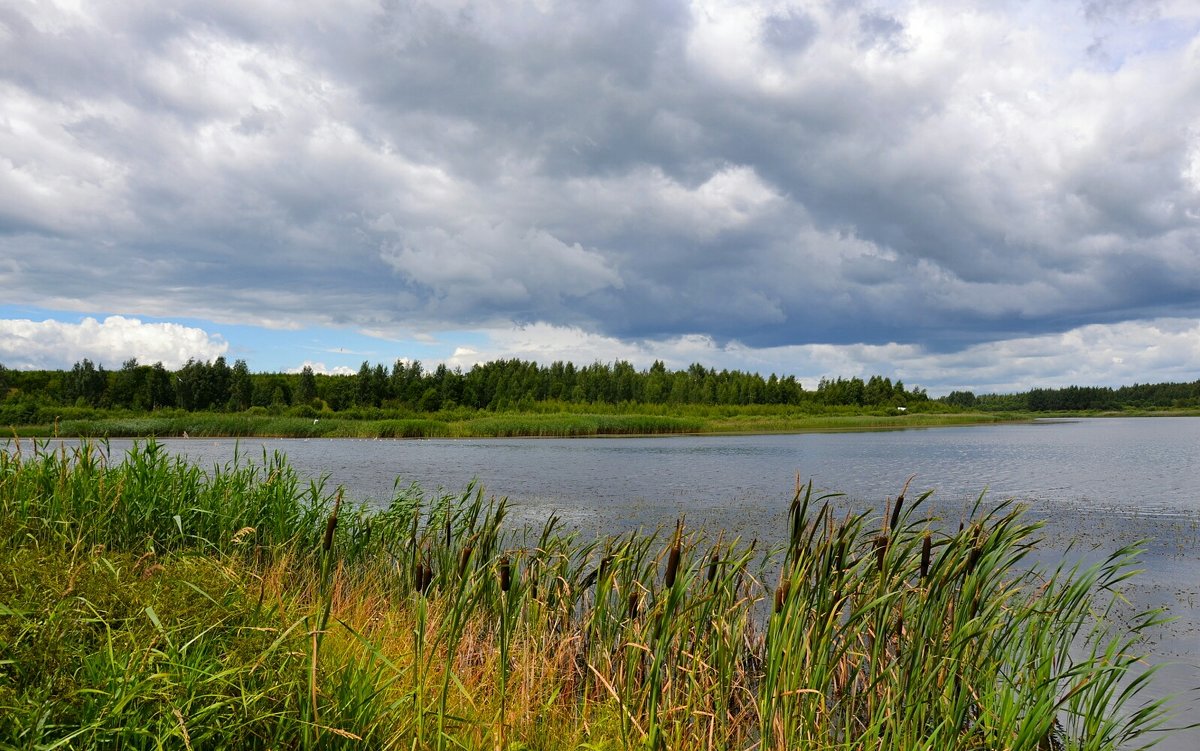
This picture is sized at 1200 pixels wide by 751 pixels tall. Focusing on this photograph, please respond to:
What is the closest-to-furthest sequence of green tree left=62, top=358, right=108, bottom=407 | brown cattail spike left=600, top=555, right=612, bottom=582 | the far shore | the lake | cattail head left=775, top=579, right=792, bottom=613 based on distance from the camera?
cattail head left=775, top=579, right=792, bottom=613 < brown cattail spike left=600, top=555, right=612, bottom=582 < the lake < the far shore < green tree left=62, top=358, right=108, bottom=407

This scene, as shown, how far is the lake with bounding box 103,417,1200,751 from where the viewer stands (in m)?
12.2

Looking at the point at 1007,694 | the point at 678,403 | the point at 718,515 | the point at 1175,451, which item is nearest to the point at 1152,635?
the point at 1007,694

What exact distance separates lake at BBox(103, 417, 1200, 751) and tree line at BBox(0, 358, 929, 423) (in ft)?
156

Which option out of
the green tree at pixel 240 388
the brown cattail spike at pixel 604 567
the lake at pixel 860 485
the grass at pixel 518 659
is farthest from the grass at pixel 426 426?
the brown cattail spike at pixel 604 567

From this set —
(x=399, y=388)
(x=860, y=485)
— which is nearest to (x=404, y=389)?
(x=399, y=388)

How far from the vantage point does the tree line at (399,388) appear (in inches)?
3221

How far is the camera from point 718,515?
16.6m

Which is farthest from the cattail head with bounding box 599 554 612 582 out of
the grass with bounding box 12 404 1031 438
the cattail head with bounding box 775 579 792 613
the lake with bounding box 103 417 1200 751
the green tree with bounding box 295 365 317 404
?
the green tree with bounding box 295 365 317 404

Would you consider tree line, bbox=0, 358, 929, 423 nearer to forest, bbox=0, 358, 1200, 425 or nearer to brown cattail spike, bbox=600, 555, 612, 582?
forest, bbox=0, 358, 1200, 425

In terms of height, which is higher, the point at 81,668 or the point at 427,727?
the point at 81,668

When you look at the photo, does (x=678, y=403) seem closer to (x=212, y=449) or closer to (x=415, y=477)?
(x=212, y=449)

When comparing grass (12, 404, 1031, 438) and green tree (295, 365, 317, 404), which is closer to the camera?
grass (12, 404, 1031, 438)

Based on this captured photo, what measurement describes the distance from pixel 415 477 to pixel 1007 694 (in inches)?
847

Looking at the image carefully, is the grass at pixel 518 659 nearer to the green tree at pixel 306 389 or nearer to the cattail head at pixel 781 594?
the cattail head at pixel 781 594
